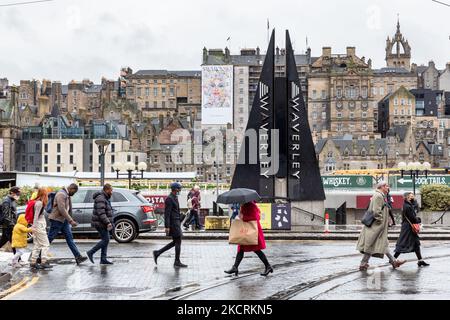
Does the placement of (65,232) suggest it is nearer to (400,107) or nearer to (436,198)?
(436,198)

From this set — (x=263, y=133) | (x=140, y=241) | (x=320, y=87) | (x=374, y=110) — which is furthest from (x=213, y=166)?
(x=140, y=241)

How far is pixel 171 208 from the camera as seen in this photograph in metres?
16.9

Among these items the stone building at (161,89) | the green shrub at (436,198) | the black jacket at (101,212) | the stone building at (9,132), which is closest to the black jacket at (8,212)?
the black jacket at (101,212)

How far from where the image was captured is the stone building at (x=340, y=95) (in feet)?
A: 545

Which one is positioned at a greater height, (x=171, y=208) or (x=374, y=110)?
(x=374, y=110)

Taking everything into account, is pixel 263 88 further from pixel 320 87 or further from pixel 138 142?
pixel 320 87

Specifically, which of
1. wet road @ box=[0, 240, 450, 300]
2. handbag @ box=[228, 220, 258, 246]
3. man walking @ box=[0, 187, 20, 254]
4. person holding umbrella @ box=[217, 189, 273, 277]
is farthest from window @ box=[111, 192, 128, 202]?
handbag @ box=[228, 220, 258, 246]

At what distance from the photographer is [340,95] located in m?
169

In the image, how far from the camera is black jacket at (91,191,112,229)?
1697 cm

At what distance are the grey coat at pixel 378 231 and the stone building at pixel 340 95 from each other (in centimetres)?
14749

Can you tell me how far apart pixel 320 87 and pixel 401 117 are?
1831 centimetres

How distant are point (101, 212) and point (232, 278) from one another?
11.2 ft

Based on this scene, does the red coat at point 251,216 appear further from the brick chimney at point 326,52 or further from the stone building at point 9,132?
the brick chimney at point 326,52

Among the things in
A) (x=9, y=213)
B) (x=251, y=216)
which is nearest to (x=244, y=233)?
(x=251, y=216)
